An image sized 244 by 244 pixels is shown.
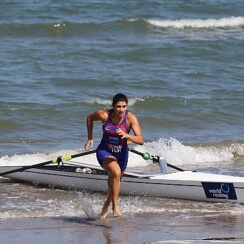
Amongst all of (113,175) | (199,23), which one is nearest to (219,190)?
(113,175)

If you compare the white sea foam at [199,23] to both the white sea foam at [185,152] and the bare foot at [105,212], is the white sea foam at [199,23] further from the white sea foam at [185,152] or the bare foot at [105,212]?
the bare foot at [105,212]

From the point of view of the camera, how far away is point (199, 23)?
2750 cm

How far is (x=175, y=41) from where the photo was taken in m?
24.4

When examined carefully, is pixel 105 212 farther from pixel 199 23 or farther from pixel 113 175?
pixel 199 23

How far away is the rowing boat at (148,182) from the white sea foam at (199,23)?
15797mm

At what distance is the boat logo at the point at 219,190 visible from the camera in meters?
10.2

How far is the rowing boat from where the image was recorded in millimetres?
10297

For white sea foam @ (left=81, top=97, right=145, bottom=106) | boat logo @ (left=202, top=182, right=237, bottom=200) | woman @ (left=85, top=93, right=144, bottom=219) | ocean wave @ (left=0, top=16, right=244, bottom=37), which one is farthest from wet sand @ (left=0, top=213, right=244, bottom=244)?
ocean wave @ (left=0, top=16, right=244, bottom=37)

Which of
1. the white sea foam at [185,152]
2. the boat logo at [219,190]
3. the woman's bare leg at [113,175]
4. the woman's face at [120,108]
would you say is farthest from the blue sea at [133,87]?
the woman's face at [120,108]

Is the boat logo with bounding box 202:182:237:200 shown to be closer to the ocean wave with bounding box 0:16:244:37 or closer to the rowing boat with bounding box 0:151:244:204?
the rowing boat with bounding box 0:151:244:204

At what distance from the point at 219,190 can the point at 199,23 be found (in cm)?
1768

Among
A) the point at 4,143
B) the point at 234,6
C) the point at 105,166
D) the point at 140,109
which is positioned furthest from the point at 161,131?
the point at 234,6

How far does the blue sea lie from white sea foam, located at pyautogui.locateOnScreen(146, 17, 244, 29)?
0.12 feet

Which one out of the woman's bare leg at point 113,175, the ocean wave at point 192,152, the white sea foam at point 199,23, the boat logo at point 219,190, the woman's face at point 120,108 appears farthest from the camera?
the white sea foam at point 199,23
